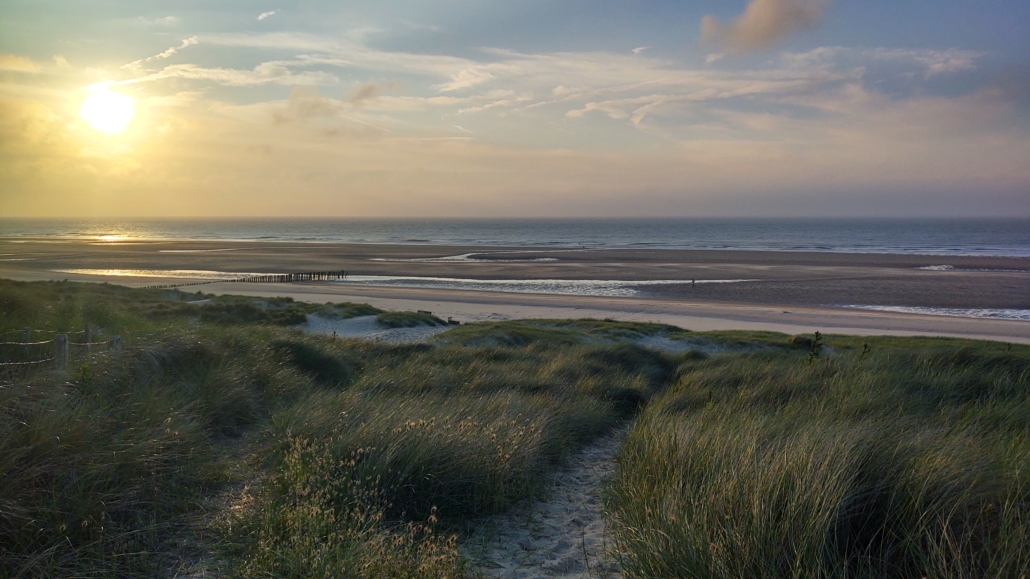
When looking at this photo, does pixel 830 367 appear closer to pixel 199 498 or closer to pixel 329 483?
pixel 329 483

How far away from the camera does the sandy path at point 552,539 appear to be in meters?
4.70

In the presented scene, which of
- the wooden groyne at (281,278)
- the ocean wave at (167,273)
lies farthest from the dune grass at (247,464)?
the ocean wave at (167,273)

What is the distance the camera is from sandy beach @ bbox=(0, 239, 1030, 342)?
3247 cm

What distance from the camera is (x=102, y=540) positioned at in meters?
4.49

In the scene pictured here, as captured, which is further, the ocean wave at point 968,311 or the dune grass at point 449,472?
the ocean wave at point 968,311

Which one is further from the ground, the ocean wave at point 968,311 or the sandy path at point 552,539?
the sandy path at point 552,539

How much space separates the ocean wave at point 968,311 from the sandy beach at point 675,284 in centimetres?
132

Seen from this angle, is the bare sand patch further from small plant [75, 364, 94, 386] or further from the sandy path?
the sandy path

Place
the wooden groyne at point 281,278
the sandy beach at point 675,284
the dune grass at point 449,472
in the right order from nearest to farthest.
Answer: the dune grass at point 449,472
the sandy beach at point 675,284
the wooden groyne at point 281,278

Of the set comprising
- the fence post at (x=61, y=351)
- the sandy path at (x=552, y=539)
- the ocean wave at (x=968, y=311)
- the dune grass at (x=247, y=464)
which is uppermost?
the fence post at (x=61, y=351)

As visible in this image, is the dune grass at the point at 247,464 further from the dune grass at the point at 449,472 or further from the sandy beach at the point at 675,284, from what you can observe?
the sandy beach at the point at 675,284

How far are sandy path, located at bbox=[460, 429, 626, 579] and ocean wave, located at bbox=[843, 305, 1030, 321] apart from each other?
116ft

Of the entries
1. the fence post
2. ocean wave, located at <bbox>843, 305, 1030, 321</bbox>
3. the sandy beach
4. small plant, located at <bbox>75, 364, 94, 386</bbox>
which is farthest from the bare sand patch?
ocean wave, located at <bbox>843, 305, 1030, 321</bbox>

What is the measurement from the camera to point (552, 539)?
17.4 ft
